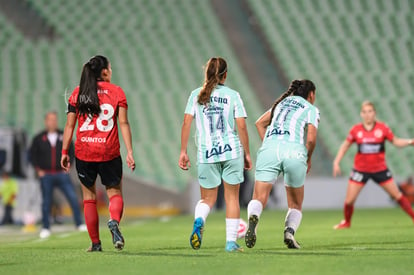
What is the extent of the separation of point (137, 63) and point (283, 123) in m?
21.3

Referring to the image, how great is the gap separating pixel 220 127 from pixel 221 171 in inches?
17.4

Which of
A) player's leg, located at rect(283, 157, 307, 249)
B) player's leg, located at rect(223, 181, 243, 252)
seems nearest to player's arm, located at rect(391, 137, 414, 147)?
player's leg, located at rect(283, 157, 307, 249)

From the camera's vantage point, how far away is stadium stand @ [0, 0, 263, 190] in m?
27.0

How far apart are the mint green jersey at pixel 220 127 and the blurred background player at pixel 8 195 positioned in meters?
12.4

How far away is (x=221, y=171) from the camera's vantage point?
9031mm

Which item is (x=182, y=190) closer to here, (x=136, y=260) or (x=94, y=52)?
(x=94, y=52)

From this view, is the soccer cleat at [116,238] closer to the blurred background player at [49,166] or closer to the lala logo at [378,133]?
the blurred background player at [49,166]

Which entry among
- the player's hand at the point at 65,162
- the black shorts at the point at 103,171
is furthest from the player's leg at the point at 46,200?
the black shorts at the point at 103,171

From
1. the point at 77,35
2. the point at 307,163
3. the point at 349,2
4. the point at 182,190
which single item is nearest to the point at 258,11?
the point at 349,2

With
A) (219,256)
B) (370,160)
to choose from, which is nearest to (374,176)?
(370,160)

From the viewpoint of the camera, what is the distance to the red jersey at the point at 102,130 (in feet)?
29.7

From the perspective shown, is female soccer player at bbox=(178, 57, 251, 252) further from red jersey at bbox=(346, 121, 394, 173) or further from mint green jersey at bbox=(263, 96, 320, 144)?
red jersey at bbox=(346, 121, 394, 173)

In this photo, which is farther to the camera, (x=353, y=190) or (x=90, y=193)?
(x=353, y=190)

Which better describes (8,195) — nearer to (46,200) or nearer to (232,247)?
(46,200)
